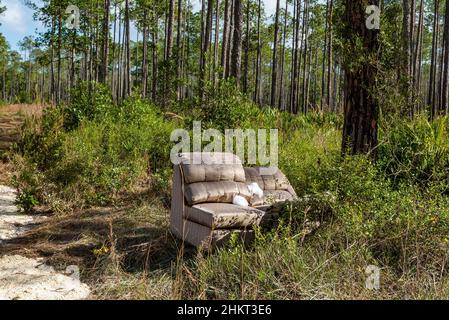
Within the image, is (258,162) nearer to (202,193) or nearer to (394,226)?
(202,193)

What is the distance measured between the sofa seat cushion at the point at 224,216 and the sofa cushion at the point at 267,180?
1087 millimetres

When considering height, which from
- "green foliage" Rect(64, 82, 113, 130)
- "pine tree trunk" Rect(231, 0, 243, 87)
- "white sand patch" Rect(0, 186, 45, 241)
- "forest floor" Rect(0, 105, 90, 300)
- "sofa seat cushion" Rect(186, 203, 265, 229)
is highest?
"pine tree trunk" Rect(231, 0, 243, 87)

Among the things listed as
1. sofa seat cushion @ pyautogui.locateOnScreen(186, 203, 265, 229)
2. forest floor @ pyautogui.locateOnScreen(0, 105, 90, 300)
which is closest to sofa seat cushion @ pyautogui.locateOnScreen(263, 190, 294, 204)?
sofa seat cushion @ pyautogui.locateOnScreen(186, 203, 265, 229)

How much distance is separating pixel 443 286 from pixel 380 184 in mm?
1511

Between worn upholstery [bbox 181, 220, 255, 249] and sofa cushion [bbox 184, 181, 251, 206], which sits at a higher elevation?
sofa cushion [bbox 184, 181, 251, 206]

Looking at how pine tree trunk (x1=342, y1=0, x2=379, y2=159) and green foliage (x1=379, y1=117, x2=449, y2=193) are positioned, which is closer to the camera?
pine tree trunk (x1=342, y1=0, x2=379, y2=159)

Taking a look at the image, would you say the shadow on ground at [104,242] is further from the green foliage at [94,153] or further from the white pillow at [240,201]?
the white pillow at [240,201]

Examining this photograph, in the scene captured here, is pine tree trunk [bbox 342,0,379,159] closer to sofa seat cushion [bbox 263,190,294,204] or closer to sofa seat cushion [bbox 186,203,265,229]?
sofa seat cushion [bbox 263,190,294,204]

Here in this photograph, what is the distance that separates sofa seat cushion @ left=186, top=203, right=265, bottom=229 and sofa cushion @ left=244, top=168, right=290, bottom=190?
42.8 inches

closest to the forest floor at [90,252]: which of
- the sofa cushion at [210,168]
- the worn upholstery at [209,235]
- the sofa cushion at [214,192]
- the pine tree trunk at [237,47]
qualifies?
the worn upholstery at [209,235]

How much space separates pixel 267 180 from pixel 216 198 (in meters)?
1.04

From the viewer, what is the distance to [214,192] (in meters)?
5.44

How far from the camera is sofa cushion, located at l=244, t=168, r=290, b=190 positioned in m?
6.19
